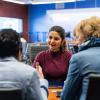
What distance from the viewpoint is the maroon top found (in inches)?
127

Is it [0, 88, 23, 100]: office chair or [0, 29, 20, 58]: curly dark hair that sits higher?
[0, 29, 20, 58]: curly dark hair

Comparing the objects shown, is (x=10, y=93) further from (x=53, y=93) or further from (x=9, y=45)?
(x=53, y=93)

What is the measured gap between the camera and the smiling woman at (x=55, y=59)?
322cm

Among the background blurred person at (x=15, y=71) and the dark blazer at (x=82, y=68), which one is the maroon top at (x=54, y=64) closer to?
the dark blazer at (x=82, y=68)

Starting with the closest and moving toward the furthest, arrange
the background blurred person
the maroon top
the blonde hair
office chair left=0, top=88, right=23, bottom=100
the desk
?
office chair left=0, top=88, right=23, bottom=100, the background blurred person, the blonde hair, the desk, the maroon top

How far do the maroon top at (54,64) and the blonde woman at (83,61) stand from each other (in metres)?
1.04

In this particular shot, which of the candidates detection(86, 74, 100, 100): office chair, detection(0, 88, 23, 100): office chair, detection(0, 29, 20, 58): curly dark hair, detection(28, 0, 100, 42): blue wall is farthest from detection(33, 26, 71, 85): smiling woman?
detection(28, 0, 100, 42): blue wall

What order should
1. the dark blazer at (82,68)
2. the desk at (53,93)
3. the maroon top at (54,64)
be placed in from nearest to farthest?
the dark blazer at (82,68), the desk at (53,93), the maroon top at (54,64)

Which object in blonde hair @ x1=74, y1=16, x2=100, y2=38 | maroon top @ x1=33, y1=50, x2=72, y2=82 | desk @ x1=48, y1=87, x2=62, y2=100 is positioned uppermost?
blonde hair @ x1=74, y1=16, x2=100, y2=38

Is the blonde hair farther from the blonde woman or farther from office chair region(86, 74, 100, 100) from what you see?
office chair region(86, 74, 100, 100)

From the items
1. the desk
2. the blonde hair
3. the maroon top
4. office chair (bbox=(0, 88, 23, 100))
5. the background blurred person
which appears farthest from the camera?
the maroon top

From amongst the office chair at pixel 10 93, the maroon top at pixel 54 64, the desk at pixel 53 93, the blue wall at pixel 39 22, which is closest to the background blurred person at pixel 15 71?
the office chair at pixel 10 93

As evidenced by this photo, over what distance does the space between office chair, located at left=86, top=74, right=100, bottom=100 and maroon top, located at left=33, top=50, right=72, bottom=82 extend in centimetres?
138

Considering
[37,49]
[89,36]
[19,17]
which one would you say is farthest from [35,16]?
[89,36]
